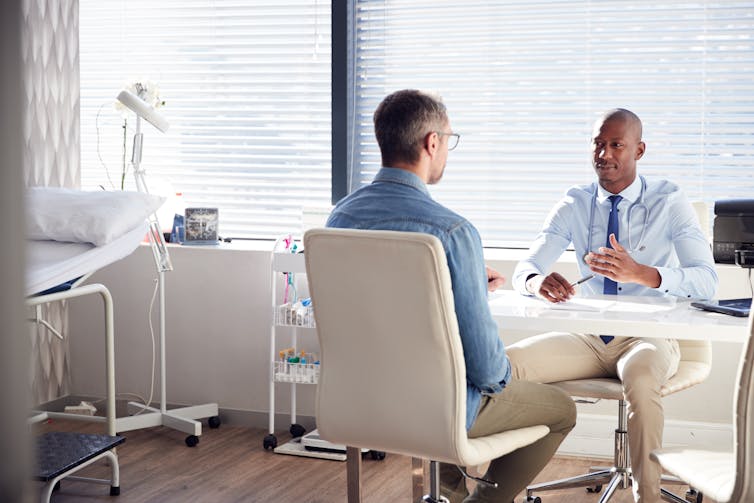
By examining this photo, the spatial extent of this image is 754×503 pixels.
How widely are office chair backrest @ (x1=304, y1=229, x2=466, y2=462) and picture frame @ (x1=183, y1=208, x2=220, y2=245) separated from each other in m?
2.00

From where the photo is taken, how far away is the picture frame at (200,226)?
3.79 metres

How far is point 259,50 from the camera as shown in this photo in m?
3.91

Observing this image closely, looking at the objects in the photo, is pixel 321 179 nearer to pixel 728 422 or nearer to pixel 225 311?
pixel 225 311

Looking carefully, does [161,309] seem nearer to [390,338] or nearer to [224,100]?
[224,100]

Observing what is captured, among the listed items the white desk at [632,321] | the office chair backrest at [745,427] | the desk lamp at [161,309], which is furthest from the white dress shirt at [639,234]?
the desk lamp at [161,309]

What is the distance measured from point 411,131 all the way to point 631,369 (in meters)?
0.88

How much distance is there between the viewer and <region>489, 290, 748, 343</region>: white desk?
1957mm

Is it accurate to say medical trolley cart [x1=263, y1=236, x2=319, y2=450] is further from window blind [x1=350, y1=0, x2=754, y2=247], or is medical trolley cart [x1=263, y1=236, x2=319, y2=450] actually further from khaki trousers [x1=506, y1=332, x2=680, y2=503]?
khaki trousers [x1=506, y1=332, x2=680, y2=503]

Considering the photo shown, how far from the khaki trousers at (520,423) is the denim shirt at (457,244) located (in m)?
0.05

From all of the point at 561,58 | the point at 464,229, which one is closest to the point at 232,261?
the point at 561,58

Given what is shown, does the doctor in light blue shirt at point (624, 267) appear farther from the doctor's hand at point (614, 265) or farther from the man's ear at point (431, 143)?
the man's ear at point (431, 143)

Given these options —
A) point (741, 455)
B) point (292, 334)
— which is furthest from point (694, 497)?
point (292, 334)

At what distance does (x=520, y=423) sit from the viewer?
2014 millimetres

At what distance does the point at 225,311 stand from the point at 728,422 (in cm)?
205
